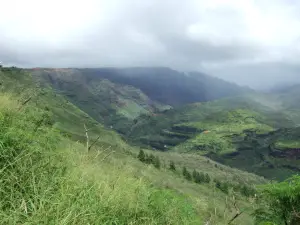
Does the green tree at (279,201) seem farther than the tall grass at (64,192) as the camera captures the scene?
→ Yes

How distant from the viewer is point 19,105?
38.3ft

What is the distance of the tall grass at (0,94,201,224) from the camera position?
6082 millimetres

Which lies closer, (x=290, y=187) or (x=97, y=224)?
(x=97, y=224)

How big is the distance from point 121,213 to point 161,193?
212 cm

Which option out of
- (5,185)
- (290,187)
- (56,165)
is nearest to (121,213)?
(56,165)

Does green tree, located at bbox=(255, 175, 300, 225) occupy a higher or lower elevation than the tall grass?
lower

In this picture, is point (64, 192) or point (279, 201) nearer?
point (64, 192)

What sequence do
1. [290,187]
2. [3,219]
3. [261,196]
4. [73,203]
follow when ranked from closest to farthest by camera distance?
1. [3,219]
2. [73,203]
3. [290,187]
4. [261,196]

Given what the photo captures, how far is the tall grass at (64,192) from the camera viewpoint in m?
6.08

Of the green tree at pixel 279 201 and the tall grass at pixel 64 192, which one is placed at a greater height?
the tall grass at pixel 64 192

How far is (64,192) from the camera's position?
6.86 metres

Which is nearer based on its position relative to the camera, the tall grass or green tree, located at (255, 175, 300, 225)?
the tall grass

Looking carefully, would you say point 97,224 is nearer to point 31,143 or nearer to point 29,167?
point 29,167

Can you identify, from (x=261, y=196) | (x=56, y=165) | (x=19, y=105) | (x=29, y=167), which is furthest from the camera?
(x=261, y=196)
